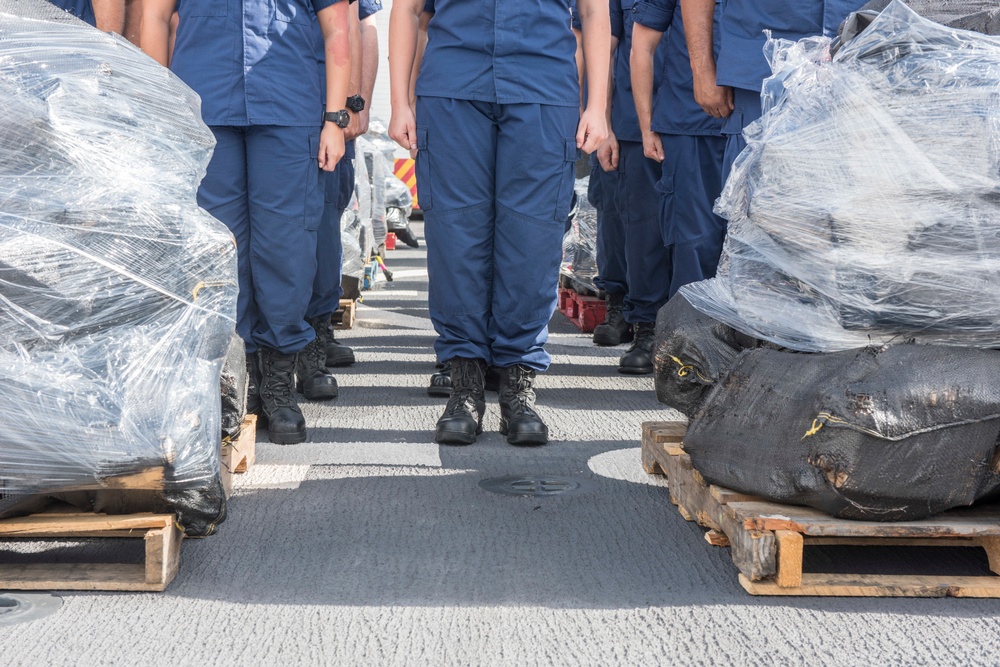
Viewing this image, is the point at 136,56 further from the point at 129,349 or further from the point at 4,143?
the point at 129,349

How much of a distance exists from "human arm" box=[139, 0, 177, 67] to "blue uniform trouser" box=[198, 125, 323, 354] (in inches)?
14.0

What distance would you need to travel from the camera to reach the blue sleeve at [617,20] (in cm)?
571

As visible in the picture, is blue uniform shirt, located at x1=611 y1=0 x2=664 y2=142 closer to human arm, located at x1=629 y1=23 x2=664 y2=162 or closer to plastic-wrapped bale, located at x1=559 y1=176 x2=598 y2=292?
human arm, located at x1=629 y1=23 x2=664 y2=162

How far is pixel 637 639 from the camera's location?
224 centimetres

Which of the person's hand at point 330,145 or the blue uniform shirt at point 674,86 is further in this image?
the blue uniform shirt at point 674,86

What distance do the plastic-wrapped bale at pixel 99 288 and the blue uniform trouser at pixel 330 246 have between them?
6.38 feet

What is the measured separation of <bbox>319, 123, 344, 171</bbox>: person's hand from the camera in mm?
3947

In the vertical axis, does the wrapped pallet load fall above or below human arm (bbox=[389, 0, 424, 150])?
below

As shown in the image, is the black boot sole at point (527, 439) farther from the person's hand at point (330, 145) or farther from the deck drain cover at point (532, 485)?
the person's hand at point (330, 145)

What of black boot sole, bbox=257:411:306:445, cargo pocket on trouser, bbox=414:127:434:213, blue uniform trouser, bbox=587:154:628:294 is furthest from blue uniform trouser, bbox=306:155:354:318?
blue uniform trouser, bbox=587:154:628:294

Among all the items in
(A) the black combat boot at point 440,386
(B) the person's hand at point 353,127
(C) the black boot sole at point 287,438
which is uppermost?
(B) the person's hand at point 353,127

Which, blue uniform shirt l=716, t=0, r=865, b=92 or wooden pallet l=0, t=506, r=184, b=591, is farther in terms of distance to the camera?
blue uniform shirt l=716, t=0, r=865, b=92

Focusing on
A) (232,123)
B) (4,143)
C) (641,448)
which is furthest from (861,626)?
(232,123)

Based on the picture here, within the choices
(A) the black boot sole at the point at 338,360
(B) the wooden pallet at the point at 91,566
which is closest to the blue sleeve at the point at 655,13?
(A) the black boot sole at the point at 338,360
